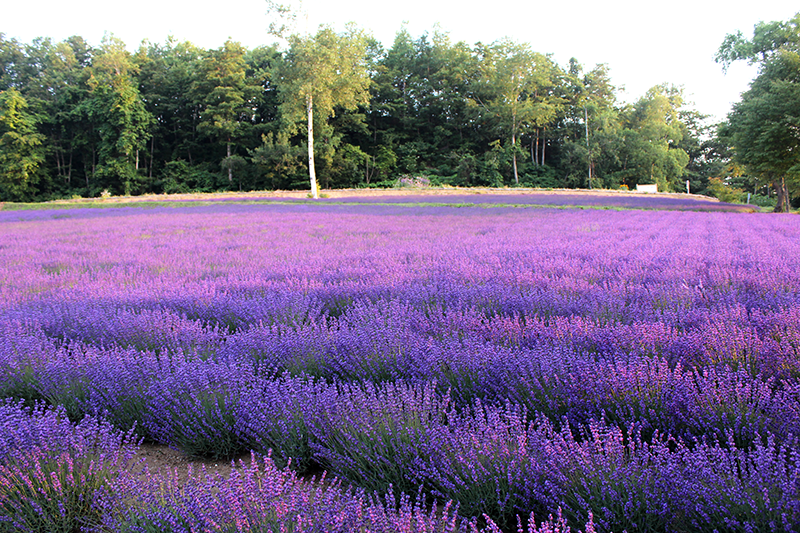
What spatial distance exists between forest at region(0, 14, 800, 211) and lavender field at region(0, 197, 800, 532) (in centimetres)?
2734

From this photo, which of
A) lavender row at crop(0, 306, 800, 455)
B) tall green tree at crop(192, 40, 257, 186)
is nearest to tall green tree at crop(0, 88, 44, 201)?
tall green tree at crop(192, 40, 257, 186)

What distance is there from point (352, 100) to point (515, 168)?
57.6 ft

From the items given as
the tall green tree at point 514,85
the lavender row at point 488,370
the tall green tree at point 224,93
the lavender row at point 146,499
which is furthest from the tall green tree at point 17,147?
the lavender row at point 146,499

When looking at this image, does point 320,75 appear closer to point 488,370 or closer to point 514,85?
point 514,85

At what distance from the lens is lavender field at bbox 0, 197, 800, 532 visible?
120 cm

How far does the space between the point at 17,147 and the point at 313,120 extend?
83.3 ft

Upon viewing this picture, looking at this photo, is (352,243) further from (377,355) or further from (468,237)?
(377,355)

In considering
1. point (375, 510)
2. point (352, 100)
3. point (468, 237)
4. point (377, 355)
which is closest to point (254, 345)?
point (377, 355)

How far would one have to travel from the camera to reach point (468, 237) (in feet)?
24.8

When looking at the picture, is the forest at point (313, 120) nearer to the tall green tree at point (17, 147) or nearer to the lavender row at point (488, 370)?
the tall green tree at point (17, 147)

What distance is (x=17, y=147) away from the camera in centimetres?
3906

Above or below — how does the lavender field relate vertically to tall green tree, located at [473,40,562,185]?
below

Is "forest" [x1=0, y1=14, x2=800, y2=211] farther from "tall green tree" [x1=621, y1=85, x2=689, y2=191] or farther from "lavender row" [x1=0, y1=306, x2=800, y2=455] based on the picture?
"lavender row" [x1=0, y1=306, x2=800, y2=455]

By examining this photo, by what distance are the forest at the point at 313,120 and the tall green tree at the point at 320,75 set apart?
120 mm
